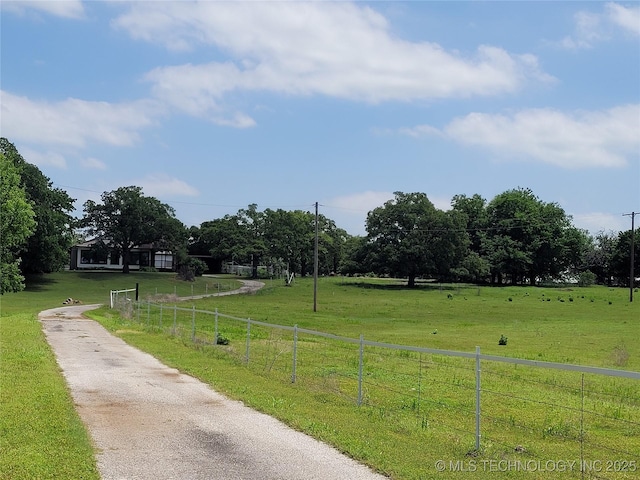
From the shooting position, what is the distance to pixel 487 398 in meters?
13.8

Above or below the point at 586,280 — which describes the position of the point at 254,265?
above

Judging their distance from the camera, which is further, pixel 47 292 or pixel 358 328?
pixel 47 292

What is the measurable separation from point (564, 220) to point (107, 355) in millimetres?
103942

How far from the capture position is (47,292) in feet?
226

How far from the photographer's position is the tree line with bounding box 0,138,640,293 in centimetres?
7512

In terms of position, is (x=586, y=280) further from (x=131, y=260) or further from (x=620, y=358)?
(x=620, y=358)

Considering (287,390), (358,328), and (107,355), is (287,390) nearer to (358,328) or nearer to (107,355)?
(107,355)

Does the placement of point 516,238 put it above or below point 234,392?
above

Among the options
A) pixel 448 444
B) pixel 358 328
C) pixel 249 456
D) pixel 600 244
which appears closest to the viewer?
pixel 249 456

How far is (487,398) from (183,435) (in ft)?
23.3

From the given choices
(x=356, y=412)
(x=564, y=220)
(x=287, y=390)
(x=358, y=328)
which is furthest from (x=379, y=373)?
(x=564, y=220)

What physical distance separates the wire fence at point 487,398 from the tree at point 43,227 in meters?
53.5

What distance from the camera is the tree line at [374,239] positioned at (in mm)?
75125

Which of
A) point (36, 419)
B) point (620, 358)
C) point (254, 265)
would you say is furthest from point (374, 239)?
point (36, 419)
